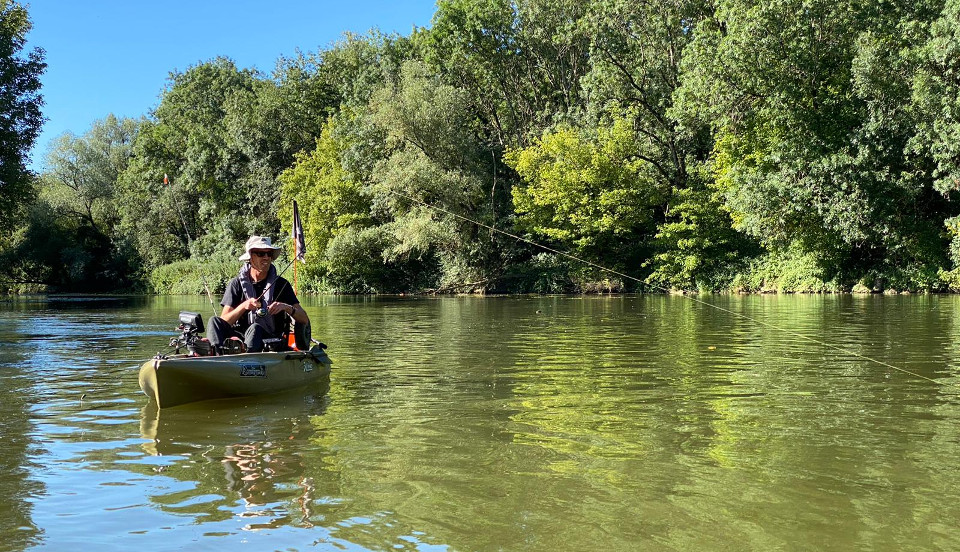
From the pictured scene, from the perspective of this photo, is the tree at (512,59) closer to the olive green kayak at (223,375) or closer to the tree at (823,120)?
the tree at (823,120)

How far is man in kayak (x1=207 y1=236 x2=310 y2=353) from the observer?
10383 mm

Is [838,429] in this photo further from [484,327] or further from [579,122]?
[579,122]

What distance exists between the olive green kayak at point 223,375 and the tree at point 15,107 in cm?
2818

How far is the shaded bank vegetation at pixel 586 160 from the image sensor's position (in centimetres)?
3375

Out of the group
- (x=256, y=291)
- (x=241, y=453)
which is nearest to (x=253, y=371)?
(x=256, y=291)

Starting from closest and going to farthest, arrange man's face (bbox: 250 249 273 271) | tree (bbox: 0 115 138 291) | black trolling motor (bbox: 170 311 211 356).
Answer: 1. black trolling motor (bbox: 170 311 211 356)
2. man's face (bbox: 250 249 273 271)
3. tree (bbox: 0 115 138 291)

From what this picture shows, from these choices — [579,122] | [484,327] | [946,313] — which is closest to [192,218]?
[579,122]

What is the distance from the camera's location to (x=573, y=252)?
45.2 metres

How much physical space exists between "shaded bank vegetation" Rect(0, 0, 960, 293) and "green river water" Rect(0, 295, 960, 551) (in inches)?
888

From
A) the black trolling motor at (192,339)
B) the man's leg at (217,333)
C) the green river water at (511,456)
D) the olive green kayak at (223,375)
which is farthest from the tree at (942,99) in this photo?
the black trolling motor at (192,339)

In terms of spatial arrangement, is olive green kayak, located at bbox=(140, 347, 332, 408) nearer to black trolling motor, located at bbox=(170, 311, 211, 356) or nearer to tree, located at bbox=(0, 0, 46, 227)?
black trolling motor, located at bbox=(170, 311, 211, 356)

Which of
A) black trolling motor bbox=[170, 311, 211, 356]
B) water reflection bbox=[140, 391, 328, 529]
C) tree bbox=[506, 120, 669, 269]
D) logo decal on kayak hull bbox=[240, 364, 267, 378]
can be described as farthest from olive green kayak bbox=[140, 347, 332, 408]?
tree bbox=[506, 120, 669, 269]

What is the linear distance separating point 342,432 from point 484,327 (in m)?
12.9

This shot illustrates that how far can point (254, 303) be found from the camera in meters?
10.2
